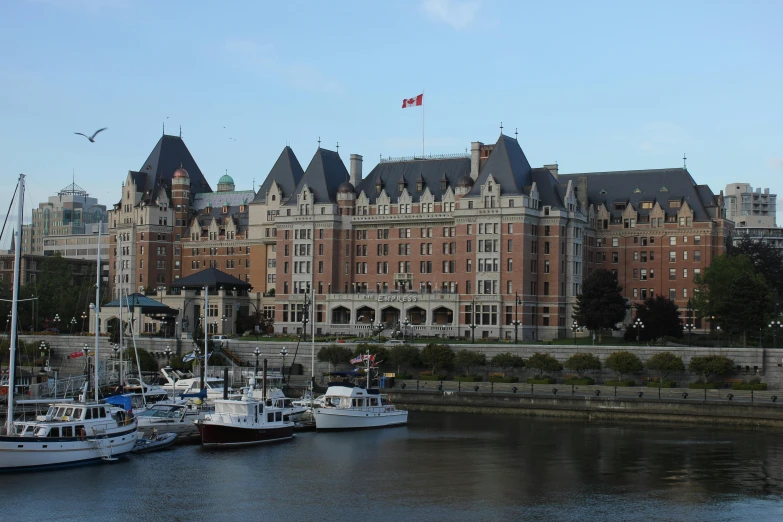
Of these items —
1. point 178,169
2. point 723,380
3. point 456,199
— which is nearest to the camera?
point 723,380

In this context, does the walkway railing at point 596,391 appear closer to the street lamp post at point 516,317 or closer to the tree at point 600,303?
the street lamp post at point 516,317

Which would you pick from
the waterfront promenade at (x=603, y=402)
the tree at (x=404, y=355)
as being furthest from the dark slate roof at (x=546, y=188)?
the waterfront promenade at (x=603, y=402)

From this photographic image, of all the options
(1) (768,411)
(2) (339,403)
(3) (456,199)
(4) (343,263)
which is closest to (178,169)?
(4) (343,263)

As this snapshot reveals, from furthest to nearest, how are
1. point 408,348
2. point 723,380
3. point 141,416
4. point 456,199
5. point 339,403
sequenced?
point 456,199
point 408,348
point 723,380
point 339,403
point 141,416

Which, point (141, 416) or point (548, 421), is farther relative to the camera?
point (548, 421)

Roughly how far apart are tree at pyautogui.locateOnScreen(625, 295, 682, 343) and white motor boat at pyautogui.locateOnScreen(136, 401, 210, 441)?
162ft

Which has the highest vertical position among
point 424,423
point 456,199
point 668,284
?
point 456,199

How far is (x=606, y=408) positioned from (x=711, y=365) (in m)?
11.7

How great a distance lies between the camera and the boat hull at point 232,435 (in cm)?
6931

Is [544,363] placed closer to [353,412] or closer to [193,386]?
[353,412]

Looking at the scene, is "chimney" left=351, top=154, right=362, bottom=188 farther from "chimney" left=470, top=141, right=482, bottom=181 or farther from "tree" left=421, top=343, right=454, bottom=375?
"tree" left=421, top=343, right=454, bottom=375

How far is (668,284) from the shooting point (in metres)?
131

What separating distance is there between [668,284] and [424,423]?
2285 inches

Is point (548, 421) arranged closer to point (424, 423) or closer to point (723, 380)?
point (424, 423)
